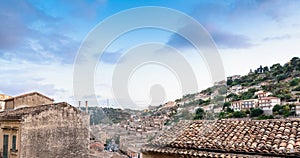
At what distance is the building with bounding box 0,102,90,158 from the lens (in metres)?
14.0

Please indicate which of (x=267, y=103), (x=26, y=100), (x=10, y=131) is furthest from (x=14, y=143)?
(x=267, y=103)

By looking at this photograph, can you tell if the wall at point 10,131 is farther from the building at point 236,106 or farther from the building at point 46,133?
the building at point 236,106

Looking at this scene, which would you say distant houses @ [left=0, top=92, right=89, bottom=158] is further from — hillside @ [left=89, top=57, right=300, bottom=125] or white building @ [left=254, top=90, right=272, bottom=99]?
white building @ [left=254, top=90, right=272, bottom=99]

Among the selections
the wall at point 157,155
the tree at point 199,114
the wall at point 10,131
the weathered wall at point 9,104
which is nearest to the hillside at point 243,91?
the tree at point 199,114

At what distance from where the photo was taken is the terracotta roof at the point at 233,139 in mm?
5879

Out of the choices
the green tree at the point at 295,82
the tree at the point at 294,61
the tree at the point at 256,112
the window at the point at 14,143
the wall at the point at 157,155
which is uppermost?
the tree at the point at 294,61

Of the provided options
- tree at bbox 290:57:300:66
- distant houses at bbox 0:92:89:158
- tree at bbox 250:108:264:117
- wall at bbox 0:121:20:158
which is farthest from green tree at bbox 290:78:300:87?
wall at bbox 0:121:20:158

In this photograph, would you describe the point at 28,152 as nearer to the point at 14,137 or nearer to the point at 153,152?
the point at 14,137

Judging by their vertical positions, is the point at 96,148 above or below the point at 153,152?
below

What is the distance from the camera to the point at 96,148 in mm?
21172

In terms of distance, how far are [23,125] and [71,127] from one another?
2.90 metres

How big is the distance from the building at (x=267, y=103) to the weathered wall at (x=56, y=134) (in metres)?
17.1

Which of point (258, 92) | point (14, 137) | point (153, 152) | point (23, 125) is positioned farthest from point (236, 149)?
point (258, 92)

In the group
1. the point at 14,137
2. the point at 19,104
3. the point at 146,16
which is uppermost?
the point at 146,16
